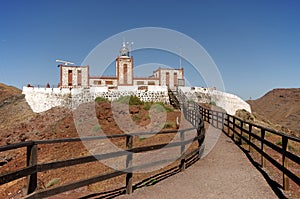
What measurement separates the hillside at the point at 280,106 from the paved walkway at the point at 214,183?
7468 centimetres

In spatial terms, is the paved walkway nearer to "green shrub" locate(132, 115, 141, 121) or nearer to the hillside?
"green shrub" locate(132, 115, 141, 121)

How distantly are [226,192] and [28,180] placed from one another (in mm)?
3892

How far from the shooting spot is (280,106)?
102125 mm

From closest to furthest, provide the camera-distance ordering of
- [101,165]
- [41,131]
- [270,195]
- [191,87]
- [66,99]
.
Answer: [270,195]
[101,165]
[41,131]
[66,99]
[191,87]

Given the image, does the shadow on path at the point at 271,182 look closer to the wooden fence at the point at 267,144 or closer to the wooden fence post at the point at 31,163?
the wooden fence at the point at 267,144

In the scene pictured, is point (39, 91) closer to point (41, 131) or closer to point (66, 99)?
point (66, 99)

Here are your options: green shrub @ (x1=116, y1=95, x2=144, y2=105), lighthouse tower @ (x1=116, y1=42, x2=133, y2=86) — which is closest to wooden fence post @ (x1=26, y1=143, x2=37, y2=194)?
green shrub @ (x1=116, y1=95, x2=144, y2=105)

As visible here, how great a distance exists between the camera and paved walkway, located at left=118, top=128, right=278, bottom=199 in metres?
5.61

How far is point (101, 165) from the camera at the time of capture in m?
10.6

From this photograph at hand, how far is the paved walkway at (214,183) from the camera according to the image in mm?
5605

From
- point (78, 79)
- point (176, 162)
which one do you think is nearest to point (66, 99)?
point (78, 79)

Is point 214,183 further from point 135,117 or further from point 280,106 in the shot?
point 280,106

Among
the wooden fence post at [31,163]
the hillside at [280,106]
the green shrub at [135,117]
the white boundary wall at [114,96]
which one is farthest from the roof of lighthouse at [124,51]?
Answer: the hillside at [280,106]

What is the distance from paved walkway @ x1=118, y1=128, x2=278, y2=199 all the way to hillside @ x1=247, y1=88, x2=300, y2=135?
7468 centimetres
